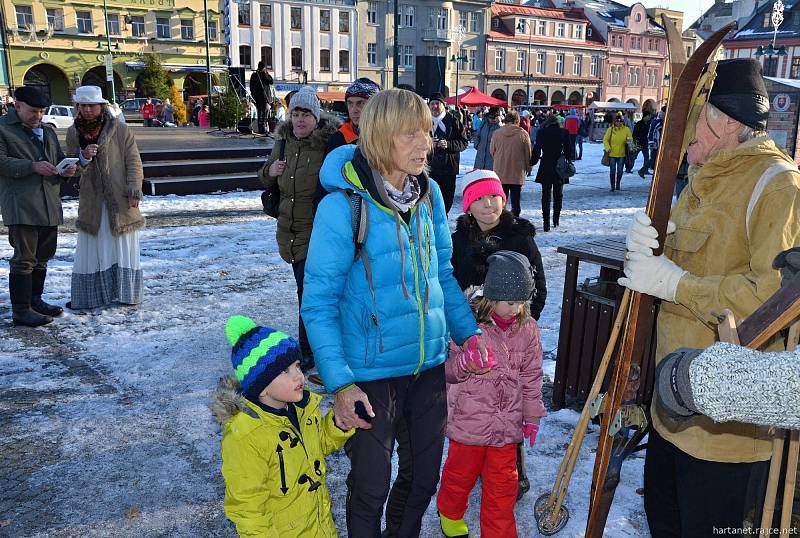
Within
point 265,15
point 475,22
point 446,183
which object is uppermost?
point 475,22

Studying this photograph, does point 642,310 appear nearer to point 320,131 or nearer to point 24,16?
point 320,131

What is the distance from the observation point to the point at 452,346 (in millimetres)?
2820

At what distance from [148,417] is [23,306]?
2.34m

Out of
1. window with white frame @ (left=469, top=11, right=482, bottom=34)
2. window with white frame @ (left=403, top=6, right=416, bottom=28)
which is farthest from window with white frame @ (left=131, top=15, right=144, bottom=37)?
window with white frame @ (left=469, top=11, right=482, bottom=34)

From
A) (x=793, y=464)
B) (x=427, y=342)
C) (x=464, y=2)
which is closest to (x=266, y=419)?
(x=427, y=342)

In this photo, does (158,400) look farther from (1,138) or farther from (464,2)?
(464,2)

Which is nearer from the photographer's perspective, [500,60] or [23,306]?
[23,306]

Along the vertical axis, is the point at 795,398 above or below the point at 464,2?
below

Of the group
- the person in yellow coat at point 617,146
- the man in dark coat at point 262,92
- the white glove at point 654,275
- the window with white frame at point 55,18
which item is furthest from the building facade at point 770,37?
the white glove at point 654,275

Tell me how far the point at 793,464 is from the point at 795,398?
74 cm

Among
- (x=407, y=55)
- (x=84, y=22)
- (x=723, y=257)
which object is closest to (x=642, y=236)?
(x=723, y=257)

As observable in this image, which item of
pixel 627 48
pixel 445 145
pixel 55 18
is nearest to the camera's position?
pixel 445 145

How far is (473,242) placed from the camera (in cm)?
336

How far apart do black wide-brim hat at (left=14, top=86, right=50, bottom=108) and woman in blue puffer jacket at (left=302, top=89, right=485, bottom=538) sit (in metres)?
4.05
